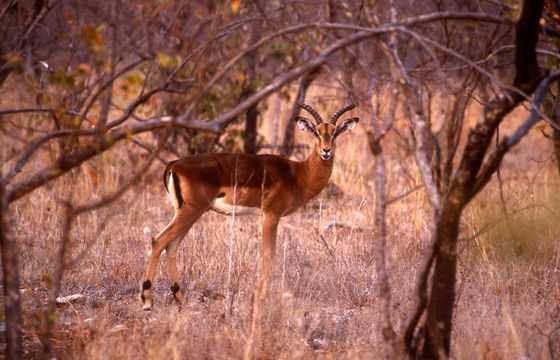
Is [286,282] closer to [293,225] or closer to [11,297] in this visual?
[293,225]

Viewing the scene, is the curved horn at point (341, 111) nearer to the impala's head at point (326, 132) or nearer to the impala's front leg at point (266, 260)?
the impala's head at point (326, 132)

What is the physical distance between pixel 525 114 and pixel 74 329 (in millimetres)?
13549

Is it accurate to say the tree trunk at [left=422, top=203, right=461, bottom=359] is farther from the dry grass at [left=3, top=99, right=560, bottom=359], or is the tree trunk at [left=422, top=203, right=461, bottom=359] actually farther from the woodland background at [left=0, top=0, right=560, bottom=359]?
the dry grass at [left=3, top=99, right=560, bottom=359]

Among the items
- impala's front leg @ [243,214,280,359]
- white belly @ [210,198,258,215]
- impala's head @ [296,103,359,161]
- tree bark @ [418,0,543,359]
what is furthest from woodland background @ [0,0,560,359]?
white belly @ [210,198,258,215]

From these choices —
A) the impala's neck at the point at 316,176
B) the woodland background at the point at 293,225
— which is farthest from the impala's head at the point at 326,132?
the woodland background at the point at 293,225

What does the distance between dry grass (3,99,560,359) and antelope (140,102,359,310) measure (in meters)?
0.29

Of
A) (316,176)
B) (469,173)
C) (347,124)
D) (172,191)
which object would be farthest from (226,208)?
(469,173)

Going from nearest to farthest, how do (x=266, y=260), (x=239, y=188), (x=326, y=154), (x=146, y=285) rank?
(x=146, y=285), (x=266, y=260), (x=239, y=188), (x=326, y=154)

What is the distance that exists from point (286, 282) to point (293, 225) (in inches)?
83.2

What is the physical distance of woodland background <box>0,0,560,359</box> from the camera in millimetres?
3006

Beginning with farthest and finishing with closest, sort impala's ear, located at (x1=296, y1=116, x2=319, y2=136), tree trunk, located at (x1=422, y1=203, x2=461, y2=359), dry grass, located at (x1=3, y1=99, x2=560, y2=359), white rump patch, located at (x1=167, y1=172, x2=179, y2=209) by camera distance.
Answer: impala's ear, located at (x1=296, y1=116, x2=319, y2=136), white rump patch, located at (x1=167, y1=172, x2=179, y2=209), dry grass, located at (x1=3, y1=99, x2=560, y2=359), tree trunk, located at (x1=422, y1=203, x2=461, y2=359)

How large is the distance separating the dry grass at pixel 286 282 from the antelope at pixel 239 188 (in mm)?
293

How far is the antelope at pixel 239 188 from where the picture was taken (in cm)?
526

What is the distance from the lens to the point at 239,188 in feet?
18.6
